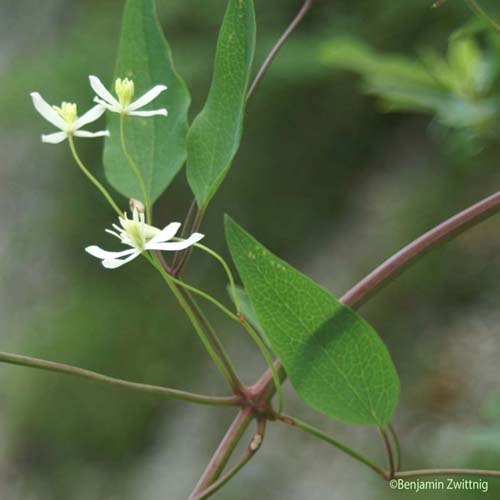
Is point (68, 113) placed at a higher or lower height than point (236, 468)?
higher

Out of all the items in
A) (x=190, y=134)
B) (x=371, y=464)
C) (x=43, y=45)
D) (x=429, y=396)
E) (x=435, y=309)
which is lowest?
(x=429, y=396)

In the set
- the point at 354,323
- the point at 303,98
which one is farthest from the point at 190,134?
the point at 303,98

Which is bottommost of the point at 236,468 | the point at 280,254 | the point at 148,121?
the point at 280,254

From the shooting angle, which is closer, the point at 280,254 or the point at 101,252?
the point at 101,252

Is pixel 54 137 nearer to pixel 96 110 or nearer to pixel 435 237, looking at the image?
pixel 96 110

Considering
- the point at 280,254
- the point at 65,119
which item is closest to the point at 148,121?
the point at 65,119

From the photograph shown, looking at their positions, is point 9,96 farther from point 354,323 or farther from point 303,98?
point 354,323

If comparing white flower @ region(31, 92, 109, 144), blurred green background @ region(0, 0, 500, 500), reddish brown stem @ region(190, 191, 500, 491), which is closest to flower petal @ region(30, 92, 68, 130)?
white flower @ region(31, 92, 109, 144)
